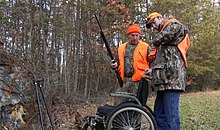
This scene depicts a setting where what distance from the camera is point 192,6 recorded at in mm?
15820

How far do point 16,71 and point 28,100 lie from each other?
0.49 metres

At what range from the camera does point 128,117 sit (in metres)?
3.25

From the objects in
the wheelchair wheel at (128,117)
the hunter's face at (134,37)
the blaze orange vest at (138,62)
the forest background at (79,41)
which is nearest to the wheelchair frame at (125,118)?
the wheelchair wheel at (128,117)

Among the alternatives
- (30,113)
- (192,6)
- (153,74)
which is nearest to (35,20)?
(30,113)

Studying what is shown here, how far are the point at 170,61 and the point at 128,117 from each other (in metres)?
0.85

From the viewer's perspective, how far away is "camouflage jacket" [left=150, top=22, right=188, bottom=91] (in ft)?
10.4

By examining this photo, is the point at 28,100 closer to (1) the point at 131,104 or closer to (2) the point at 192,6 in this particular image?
(1) the point at 131,104

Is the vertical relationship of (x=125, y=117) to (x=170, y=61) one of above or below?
below

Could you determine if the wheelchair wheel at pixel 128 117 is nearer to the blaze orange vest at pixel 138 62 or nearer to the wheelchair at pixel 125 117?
the wheelchair at pixel 125 117

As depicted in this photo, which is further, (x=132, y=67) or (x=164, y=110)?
(x=132, y=67)

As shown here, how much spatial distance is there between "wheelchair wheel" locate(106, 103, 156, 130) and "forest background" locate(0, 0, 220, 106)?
151 centimetres

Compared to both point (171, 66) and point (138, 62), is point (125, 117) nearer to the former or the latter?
point (171, 66)

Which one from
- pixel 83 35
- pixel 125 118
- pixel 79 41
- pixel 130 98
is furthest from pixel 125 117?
pixel 79 41

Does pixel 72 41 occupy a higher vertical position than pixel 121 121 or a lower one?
higher
